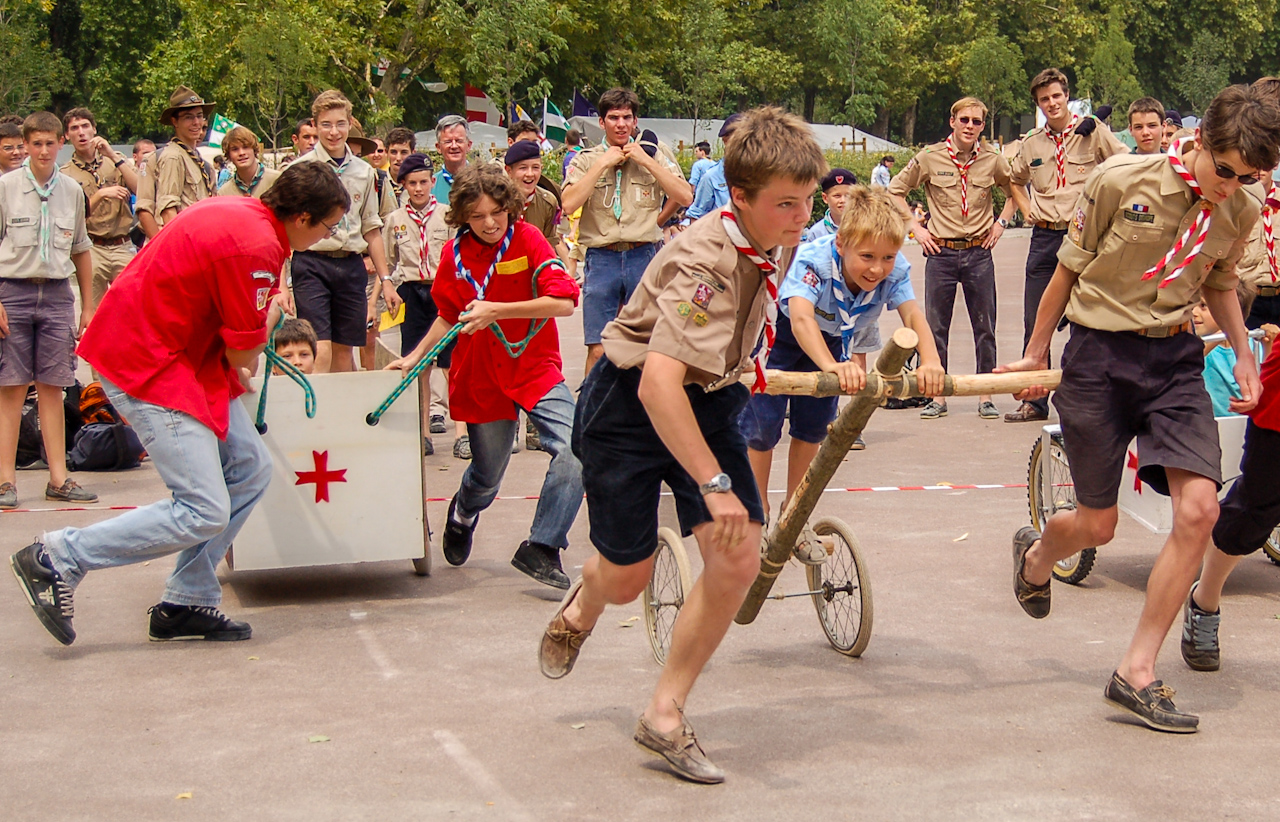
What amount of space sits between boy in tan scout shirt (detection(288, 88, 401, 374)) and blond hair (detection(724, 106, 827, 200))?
5.24 m

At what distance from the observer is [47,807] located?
391 centimetres

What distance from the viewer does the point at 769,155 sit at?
3721 millimetres

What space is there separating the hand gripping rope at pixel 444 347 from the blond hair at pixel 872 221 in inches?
54.2

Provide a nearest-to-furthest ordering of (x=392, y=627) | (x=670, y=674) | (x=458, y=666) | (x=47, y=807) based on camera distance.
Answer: (x=47, y=807)
(x=670, y=674)
(x=458, y=666)
(x=392, y=627)

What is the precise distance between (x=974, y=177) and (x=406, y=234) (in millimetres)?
4264

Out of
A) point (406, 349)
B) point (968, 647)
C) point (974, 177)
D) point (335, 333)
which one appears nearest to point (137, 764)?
point (968, 647)

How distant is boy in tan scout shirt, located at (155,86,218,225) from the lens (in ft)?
32.1

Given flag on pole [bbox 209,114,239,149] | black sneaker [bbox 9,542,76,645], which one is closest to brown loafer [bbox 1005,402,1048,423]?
black sneaker [bbox 9,542,76,645]

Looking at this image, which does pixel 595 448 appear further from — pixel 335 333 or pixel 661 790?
pixel 335 333

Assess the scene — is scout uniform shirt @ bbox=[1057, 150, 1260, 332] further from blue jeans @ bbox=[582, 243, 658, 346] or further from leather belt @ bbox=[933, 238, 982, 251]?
leather belt @ bbox=[933, 238, 982, 251]

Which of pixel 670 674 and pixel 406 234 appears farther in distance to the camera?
pixel 406 234

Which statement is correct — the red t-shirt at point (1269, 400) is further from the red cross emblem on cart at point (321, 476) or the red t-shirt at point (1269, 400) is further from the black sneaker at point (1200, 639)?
the red cross emblem on cart at point (321, 476)

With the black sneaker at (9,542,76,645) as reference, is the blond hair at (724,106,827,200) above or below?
above

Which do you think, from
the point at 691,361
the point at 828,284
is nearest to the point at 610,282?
the point at 828,284
